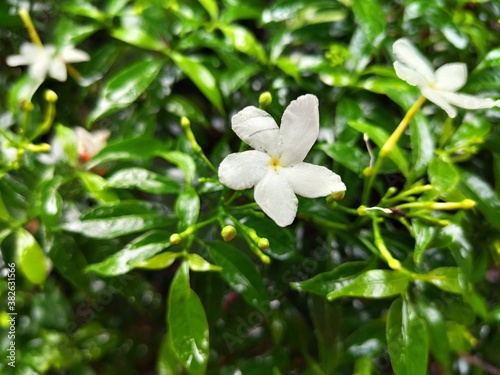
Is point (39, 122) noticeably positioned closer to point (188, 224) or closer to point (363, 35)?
point (188, 224)

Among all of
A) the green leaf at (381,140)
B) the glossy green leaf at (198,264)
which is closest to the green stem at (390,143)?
the green leaf at (381,140)

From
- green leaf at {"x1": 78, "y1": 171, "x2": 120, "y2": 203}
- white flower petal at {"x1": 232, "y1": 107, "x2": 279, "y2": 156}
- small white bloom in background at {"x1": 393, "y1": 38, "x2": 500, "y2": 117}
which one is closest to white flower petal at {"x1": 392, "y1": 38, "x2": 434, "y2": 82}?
small white bloom in background at {"x1": 393, "y1": 38, "x2": 500, "y2": 117}

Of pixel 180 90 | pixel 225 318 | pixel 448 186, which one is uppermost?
pixel 448 186

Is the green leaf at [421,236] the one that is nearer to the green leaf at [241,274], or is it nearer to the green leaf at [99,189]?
the green leaf at [241,274]

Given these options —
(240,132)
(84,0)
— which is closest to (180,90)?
(84,0)

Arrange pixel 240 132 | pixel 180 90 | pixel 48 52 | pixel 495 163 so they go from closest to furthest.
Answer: pixel 240 132, pixel 495 163, pixel 48 52, pixel 180 90

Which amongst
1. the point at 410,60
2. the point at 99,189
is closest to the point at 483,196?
the point at 410,60
